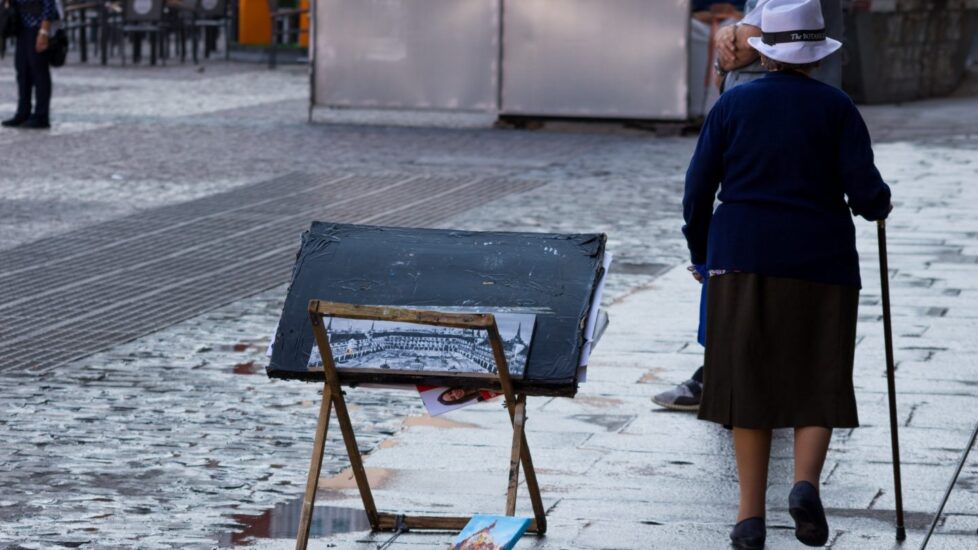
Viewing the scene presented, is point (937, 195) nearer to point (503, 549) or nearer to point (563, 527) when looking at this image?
point (563, 527)

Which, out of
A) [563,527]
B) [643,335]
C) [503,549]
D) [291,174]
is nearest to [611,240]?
[643,335]

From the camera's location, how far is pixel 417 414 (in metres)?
6.79

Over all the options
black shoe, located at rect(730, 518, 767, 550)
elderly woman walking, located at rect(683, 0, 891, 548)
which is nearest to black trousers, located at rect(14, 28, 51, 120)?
elderly woman walking, located at rect(683, 0, 891, 548)

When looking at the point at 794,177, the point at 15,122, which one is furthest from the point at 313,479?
the point at 15,122

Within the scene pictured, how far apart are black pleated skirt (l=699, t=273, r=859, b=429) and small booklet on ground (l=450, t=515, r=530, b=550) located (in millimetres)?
719

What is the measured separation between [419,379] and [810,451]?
3.60ft

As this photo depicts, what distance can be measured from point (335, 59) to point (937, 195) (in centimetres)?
789

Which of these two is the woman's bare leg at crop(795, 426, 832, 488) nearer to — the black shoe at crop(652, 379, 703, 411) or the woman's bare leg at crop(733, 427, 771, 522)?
the woman's bare leg at crop(733, 427, 771, 522)

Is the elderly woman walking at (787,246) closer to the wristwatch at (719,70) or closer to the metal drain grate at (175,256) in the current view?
the wristwatch at (719,70)

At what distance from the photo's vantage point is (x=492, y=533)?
4531mm

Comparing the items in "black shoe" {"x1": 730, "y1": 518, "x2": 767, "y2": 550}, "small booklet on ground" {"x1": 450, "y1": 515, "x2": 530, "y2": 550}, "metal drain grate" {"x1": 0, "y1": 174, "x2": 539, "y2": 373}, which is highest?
"small booklet on ground" {"x1": 450, "y1": 515, "x2": 530, "y2": 550}

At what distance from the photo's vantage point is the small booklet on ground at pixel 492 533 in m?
4.46

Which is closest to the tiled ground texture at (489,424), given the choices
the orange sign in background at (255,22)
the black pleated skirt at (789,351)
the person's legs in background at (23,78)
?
the black pleated skirt at (789,351)

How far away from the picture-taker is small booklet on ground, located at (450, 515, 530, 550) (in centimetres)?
446
